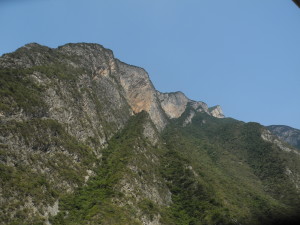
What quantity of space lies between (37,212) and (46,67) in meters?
41.8

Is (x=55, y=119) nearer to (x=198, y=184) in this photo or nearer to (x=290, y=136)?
(x=198, y=184)

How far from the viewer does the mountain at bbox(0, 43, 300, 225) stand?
4888cm

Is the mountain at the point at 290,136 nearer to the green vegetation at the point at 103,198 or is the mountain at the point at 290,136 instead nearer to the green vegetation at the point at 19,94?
the green vegetation at the point at 103,198

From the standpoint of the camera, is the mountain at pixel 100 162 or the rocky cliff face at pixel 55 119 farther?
the mountain at pixel 100 162

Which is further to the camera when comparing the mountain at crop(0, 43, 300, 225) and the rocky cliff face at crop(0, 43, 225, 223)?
the mountain at crop(0, 43, 300, 225)

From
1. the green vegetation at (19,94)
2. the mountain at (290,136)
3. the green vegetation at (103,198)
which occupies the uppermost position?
the mountain at (290,136)

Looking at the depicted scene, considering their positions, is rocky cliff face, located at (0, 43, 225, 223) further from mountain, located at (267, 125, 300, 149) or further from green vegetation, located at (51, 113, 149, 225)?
mountain, located at (267, 125, 300, 149)

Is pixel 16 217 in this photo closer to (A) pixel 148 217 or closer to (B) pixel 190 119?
(A) pixel 148 217

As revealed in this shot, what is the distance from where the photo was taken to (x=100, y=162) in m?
69.2

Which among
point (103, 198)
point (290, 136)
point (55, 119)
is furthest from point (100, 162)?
point (290, 136)

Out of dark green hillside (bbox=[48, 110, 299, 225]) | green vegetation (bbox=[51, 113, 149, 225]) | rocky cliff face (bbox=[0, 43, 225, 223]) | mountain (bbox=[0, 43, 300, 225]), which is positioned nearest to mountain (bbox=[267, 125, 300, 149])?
dark green hillside (bbox=[48, 110, 299, 225])

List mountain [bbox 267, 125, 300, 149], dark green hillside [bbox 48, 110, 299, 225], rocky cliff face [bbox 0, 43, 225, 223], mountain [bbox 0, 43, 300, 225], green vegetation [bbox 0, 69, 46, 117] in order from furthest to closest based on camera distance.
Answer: mountain [bbox 267, 125, 300, 149] → green vegetation [bbox 0, 69, 46, 117] → dark green hillside [bbox 48, 110, 299, 225] → mountain [bbox 0, 43, 300, 225] → rocky cliff face [bbox 0, 43, 225, 223]

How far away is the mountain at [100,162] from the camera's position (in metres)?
48.9

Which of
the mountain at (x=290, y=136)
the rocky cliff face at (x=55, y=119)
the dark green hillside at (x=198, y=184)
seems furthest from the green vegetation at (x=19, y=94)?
the mountain at (x=290, y=136)
